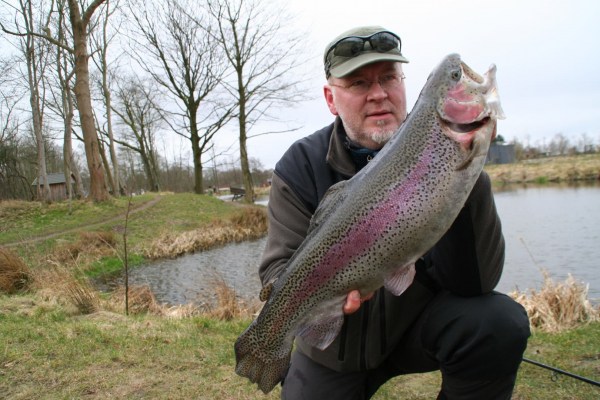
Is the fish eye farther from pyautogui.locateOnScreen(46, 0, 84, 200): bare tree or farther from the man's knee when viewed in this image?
pyautogui.locateOnScreen(46, 0, 84, 200): bare tree

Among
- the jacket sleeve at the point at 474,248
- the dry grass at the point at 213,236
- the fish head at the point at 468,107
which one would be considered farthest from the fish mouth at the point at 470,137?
the dry grass at the point at 213,236

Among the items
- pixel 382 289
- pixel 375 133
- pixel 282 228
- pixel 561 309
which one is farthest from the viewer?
pixel 561 309

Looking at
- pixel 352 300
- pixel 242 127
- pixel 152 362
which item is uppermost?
pixel 242 127

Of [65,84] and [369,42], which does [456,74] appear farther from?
[65,84]

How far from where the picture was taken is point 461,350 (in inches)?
97.1

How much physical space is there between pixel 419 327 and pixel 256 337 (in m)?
1.01

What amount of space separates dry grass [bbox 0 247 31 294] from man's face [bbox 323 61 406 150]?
8.19 m

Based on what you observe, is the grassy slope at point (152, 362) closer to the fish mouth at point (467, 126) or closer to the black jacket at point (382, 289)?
the black jacket at point (382, 289)

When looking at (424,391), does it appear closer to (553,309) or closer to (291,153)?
(291,153)

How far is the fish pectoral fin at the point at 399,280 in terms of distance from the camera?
2.17 meters

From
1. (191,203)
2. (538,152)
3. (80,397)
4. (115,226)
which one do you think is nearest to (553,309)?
(80,397)

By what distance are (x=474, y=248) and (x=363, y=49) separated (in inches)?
53.0

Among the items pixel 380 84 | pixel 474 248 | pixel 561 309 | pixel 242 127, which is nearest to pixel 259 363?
pixel 474 248

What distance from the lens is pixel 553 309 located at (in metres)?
6.00
